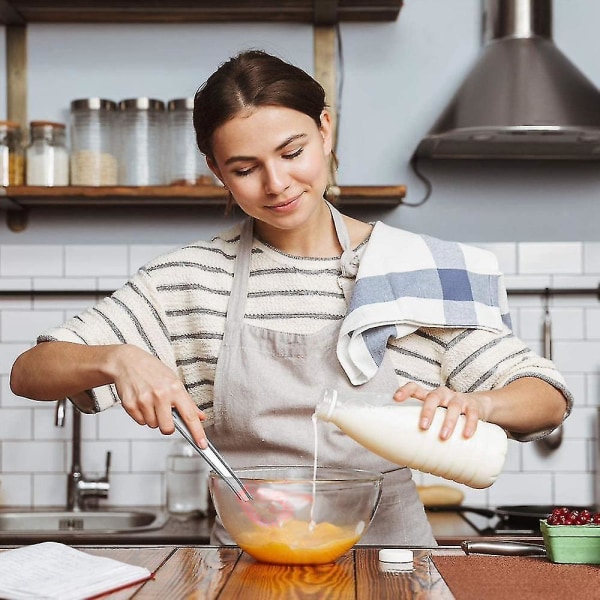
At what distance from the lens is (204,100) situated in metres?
1.84

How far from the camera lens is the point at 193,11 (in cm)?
303

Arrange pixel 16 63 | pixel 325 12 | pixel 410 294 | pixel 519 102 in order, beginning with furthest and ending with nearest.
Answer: pixel 16 63, pixel 325 12, pixel 519 102, pixel 410 294

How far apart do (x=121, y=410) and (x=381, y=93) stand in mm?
Result: 1289

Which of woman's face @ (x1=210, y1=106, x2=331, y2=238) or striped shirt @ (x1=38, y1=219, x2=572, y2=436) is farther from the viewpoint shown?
striped shirt @ (x1=38, y1=219, x2=572, y2=436)

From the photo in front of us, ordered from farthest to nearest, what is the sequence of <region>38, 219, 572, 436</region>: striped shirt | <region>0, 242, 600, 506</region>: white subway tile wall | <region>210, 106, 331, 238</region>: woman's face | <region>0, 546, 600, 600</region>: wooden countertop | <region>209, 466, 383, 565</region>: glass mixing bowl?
<region>0, 242, 600, 506</region>: white subway tile wall, <region>38, 219, 572, 436</region>: striped shirt, <region>210, 106, 331, 238</region>: woman's face, <region>209, 466, 383, 565</region>: glass mixing bowl, <region>0, 546, 600, 600</region>: wooden countertop

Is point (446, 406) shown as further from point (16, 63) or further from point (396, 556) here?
point (16, 63)

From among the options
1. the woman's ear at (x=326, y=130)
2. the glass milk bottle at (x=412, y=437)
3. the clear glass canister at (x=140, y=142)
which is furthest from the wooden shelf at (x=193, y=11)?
the glass milk bottle at (x=412, y=437)

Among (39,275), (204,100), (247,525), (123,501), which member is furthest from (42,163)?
(247,525)

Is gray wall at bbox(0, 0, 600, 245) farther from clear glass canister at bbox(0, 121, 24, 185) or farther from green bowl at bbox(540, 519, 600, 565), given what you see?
green bowl at bbox(540, 519, 600, 565)

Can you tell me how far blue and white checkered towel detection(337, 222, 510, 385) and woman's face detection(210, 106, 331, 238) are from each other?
0.19 m

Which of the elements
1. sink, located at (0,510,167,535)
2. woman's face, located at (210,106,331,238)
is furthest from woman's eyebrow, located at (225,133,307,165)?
sink, located at (0,510,167,535)

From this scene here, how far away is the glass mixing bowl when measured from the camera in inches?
54.4

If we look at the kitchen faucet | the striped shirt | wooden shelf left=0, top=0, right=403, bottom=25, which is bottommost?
the kitchen faucet

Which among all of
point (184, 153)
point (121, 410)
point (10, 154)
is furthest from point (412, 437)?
point (10, 154)
